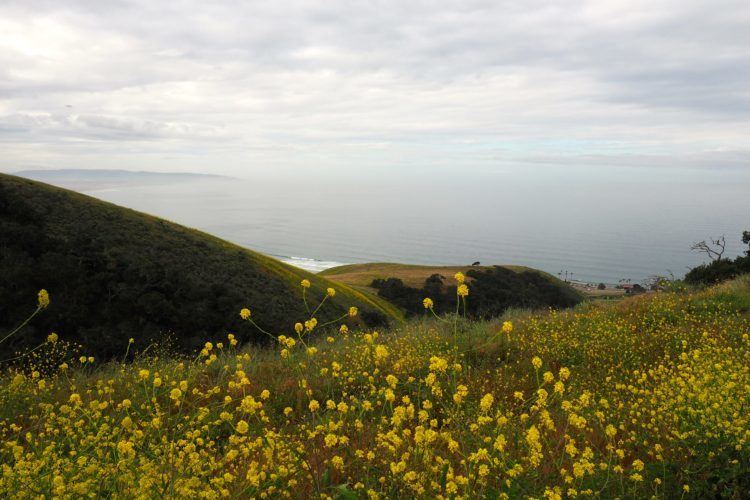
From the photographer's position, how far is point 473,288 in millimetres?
42812

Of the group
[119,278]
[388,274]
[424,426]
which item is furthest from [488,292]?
[424,426]

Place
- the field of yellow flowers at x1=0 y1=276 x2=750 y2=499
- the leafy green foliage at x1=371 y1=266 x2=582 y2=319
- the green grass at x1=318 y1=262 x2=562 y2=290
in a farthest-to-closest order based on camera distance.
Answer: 1. the green grass at x1=318 y1=262 x2=562 y2=290
2. the leafy green foliage at x1=371 y1=266 x2=582 y2=319
3. the field of yellow flowers at x1=0 y1=276 x2=750 y2=499

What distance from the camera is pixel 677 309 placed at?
10867mm

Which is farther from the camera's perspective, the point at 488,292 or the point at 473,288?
the point at 473,288

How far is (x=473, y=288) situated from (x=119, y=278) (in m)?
30.5

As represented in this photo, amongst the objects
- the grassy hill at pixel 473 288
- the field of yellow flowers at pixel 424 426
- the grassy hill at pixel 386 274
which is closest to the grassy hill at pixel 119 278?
the grassy hill at pixel 473 288

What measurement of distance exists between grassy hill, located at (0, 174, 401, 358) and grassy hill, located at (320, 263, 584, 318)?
11.0m

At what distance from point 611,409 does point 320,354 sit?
498 centimetres

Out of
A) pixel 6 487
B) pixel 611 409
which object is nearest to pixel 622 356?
pixel 611 409

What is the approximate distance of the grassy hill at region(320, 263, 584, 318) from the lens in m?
39.7

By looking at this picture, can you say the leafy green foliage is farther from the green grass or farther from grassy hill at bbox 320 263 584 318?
the green grass

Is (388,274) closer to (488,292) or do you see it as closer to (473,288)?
(473,288)

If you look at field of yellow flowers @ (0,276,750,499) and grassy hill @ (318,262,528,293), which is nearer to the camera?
field of yellow flowers @ (0,276,750,499)

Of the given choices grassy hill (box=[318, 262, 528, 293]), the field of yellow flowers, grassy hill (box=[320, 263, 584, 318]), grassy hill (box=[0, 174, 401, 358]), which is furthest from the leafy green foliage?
the field of yellow flowers
